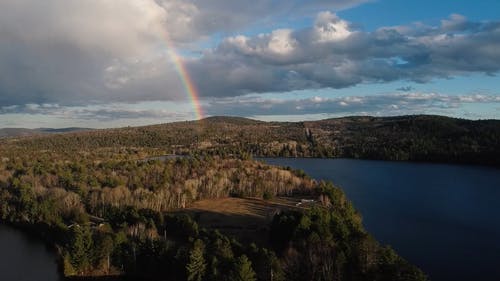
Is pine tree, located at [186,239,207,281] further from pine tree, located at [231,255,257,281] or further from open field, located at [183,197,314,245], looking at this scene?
open field, located at [183,197,314,245]

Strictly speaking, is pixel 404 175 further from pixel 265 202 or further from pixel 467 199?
pixel 265 202

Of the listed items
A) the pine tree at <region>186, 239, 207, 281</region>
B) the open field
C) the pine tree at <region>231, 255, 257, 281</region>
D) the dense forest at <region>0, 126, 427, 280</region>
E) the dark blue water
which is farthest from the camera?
the open field

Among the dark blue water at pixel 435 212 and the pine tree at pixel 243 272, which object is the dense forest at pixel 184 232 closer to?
the pine tree at pixel 243 272

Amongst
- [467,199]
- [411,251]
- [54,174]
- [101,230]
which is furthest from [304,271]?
[54,174]

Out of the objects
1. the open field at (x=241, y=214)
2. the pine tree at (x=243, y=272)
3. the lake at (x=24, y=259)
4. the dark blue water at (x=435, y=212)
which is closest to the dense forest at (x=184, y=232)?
the pine tree at (x=243, y=272)

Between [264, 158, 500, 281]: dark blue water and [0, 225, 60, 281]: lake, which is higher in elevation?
[264, 158, 500, 281]: dark blue water

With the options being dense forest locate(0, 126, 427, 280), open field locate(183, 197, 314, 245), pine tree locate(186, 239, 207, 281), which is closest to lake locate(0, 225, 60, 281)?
dense forest locate(0, 126, 427, 280)
